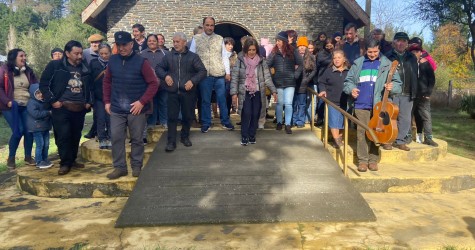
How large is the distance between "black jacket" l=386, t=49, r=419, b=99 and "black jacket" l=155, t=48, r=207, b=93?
9.73 feet

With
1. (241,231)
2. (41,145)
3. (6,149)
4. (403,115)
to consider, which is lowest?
(6,149)

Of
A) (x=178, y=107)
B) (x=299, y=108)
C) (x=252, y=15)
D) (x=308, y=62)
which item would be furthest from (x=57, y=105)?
(x=252, y=15)

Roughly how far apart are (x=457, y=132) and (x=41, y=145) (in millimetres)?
10375

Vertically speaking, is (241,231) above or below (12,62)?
below

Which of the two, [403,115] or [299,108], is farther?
[299,108]

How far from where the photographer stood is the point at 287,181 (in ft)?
16.0

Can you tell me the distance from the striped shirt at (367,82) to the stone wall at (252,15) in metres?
6.69

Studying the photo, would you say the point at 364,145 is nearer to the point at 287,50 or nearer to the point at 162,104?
the point at 287,50

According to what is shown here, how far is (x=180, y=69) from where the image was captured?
5.55 metres

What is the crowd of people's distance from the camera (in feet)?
16.6

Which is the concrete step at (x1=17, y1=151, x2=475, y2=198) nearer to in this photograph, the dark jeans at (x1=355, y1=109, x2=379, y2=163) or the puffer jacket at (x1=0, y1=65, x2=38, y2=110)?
the dark jeans at (x1=355, y1=109, x2=379, y2=163)

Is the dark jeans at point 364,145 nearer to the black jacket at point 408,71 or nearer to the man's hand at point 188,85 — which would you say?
the black jacket at point 408,71

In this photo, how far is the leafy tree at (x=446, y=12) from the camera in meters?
14.4

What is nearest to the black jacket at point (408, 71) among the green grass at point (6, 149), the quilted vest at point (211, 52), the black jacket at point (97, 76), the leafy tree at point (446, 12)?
the quilted vest at point (211, 52)
